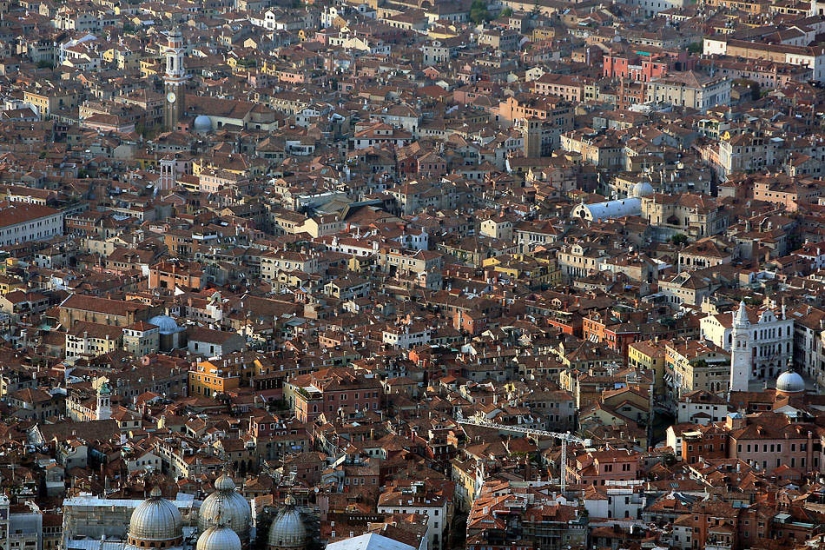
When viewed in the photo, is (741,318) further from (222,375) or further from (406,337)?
(222,375)

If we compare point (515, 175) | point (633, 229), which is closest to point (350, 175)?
point (515, 175)

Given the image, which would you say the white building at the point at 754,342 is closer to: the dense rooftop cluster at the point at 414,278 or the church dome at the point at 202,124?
the dense rooftop cluster at the point at 414,278

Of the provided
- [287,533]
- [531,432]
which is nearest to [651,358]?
[531,432]

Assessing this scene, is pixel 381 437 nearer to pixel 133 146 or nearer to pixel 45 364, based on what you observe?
pixel 45 364

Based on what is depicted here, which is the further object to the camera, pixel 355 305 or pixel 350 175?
pixel 350 175

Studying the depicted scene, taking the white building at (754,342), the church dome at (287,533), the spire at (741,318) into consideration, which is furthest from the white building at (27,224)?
the church dome at (287,533)

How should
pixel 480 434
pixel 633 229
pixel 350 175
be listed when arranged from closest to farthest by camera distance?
pixel 480 434
pixel 633 229
pixel 350 175

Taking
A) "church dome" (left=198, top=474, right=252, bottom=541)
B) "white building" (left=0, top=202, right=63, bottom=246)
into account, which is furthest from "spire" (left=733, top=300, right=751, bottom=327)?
"white building" (left=0, top=202, right=63, bottom=246)
